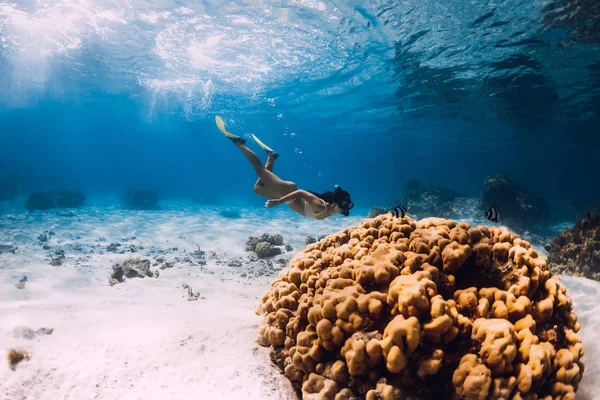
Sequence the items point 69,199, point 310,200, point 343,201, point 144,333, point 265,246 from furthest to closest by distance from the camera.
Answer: point 69,199
point 265,246
point 310,200
point 343,201
point 144,333

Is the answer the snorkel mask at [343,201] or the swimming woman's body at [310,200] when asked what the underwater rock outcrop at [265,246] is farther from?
the snorkel mask at [343,201]

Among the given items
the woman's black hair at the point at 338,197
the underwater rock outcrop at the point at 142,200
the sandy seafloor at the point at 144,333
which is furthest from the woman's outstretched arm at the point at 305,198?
the underwater rock outcrop at the point at 142,200

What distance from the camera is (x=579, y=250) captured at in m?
9.89

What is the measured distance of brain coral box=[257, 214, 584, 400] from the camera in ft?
8.78

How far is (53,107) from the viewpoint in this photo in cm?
5212

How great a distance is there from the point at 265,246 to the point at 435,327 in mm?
10329

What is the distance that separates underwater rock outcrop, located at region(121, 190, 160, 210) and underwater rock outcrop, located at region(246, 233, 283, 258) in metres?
23.2

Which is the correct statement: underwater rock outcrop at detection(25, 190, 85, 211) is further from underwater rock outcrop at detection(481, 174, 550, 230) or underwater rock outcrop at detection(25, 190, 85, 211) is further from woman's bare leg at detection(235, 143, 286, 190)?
underwater rock outcrop at detection(481, 174, 550, 230)

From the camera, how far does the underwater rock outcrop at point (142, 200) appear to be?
34281mm

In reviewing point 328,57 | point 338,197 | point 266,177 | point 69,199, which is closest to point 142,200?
point 69,199

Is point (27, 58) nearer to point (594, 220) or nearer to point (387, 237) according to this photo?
point (387, 237)

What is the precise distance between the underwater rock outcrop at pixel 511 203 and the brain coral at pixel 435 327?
1964 centimetres

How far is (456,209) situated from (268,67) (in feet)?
58.2

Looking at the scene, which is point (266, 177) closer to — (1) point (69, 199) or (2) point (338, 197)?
(2) point (338, 197)
